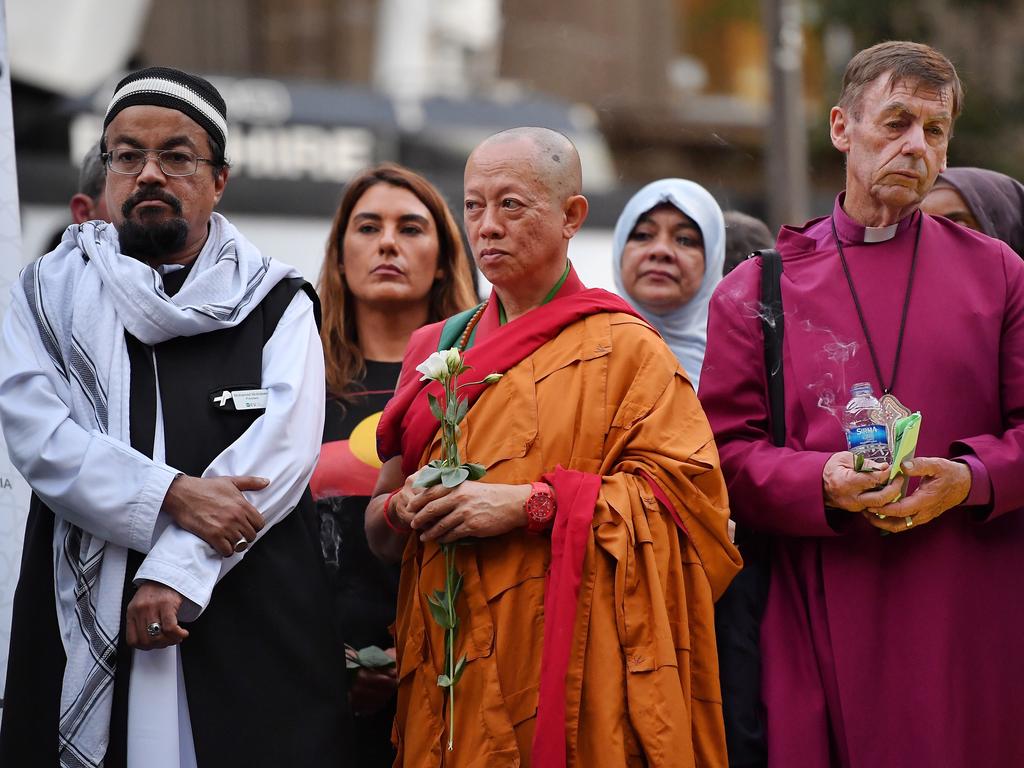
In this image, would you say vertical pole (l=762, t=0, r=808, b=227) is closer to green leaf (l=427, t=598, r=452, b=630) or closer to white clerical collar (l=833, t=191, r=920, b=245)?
white clerical collar (l=833, t=191, r=920, b=245)

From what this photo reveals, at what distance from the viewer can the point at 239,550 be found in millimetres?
3154

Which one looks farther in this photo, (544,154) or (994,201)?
(994,201)

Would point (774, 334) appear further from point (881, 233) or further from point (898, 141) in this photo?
point (898, 141)

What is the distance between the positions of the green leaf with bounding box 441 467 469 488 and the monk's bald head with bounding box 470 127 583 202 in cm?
70

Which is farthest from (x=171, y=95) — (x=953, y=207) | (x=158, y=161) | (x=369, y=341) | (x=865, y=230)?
(x=953, y=207)

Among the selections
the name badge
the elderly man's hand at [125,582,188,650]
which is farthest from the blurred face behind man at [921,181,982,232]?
the elderly man's hand at [125,582,188,650]

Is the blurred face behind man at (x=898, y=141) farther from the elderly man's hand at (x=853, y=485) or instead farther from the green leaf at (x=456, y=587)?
the green leaf at (x=456, y=587)

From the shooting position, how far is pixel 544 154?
3.34 metres

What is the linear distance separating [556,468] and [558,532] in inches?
5.8

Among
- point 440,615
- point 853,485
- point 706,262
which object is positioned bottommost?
point 440,615

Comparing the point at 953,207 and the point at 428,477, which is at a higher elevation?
the point at 953,207

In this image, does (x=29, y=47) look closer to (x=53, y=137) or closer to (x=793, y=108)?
(x=53, y=137)

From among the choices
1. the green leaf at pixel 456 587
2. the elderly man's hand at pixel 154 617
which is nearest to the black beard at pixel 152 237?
the elderly man's hand at pixel 154 617

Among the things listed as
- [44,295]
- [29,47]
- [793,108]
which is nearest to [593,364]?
[44,295]
